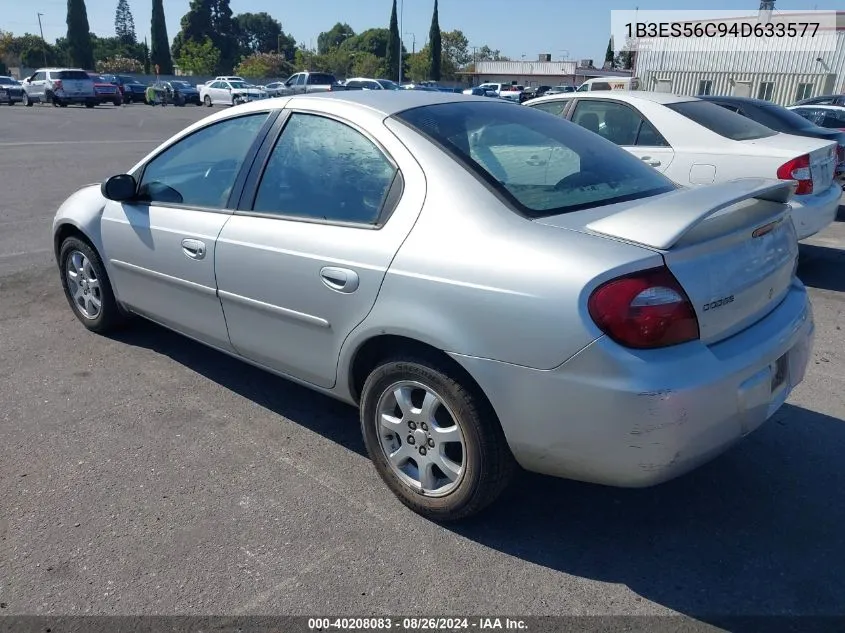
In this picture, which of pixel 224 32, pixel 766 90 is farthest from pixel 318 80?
pixel 224 32

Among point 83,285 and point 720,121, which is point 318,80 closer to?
point 720,121

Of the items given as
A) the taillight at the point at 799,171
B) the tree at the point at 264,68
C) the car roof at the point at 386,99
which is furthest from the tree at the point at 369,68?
the car roof at the point at 386,99

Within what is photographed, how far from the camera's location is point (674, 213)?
2502 millimetres

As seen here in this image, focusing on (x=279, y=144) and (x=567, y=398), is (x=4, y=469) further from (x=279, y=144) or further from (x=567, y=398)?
(x=567, y=398)

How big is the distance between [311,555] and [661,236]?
1742mm

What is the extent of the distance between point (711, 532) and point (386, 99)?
239cm

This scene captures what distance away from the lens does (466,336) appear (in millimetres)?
2502

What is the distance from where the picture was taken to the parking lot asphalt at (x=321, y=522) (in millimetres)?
2482

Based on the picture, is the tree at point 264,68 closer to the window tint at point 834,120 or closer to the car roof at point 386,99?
the window tint at point 834,120

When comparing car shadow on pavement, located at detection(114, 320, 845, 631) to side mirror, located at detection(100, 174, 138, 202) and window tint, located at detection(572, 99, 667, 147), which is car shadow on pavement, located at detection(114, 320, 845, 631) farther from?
A: window tint, located at detection(572, 99, 667, 147)

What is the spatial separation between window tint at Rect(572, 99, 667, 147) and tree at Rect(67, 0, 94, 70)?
71.9m

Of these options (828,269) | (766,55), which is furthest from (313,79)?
(828,269)

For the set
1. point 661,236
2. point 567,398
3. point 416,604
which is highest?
point 661,236

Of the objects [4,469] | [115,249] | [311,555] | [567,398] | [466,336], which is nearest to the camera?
[567,398]
